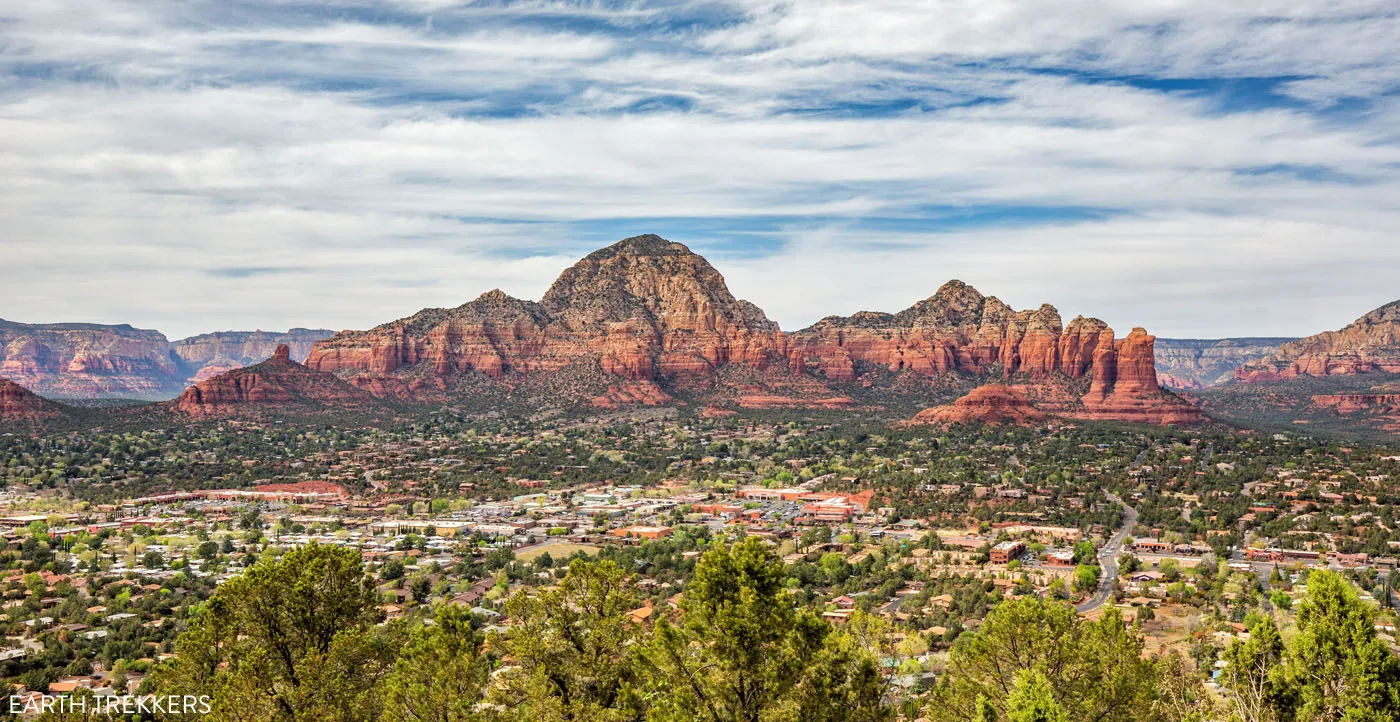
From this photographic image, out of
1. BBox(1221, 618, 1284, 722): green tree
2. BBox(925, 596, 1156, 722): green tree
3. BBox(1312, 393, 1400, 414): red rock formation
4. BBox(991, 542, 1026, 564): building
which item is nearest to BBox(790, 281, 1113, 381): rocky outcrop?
BBox(1312, 393, 1400, 414): red rock formation

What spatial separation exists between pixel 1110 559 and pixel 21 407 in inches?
5871

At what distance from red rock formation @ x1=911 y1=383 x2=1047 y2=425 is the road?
48.5 m

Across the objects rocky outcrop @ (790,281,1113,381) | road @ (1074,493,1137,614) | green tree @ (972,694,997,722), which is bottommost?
road @ (1074,493,1137,614)

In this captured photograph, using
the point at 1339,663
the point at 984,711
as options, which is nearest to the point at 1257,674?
the point at 1339,663

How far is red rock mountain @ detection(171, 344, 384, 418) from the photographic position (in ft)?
553

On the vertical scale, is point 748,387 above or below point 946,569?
above

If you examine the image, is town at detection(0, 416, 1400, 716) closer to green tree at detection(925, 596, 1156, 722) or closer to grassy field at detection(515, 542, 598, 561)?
grassy field at detection(515, 542, 598, 561)

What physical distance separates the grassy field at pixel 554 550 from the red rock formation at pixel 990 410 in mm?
87019

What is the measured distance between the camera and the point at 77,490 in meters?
105

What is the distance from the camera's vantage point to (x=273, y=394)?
175250 mm

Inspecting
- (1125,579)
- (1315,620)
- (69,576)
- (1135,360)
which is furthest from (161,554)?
(1135,360)

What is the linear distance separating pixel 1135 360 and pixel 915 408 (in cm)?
3660

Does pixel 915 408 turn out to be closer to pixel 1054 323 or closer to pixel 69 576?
pixel 1054 323

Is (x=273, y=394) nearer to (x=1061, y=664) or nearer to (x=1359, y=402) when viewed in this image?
(x=1061, y=664)
